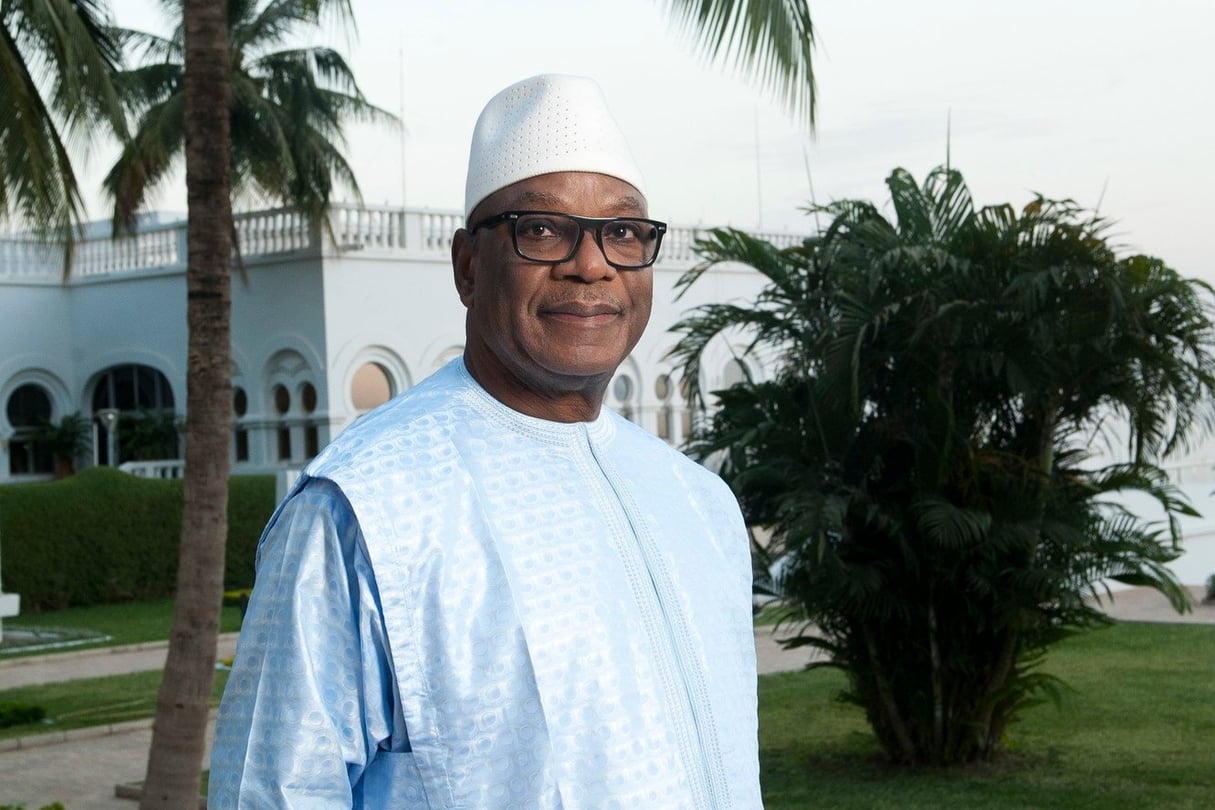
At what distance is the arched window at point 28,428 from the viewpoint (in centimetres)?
2945

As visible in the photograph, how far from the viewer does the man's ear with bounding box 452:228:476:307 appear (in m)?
2.20

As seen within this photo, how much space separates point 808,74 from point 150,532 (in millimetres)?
17562

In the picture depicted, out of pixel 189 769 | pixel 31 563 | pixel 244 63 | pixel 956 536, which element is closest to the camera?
pixel 189 769

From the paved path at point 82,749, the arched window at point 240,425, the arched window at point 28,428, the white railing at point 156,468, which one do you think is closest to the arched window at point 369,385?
the arched window at point 240,425

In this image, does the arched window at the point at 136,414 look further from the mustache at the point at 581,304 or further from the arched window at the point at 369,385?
the mustache at the point at 581,304

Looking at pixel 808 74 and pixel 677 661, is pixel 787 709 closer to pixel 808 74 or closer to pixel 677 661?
pixel 808 74

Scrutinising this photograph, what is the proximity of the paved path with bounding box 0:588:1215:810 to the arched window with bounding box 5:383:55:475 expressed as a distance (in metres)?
14.6

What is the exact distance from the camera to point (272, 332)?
26719 mm

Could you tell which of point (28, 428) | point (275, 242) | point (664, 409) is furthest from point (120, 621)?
point (664, 409)

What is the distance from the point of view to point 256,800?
1.73m

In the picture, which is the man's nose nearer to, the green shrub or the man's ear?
the man's ear

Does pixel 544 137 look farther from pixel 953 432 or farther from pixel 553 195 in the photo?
pixel 953 432

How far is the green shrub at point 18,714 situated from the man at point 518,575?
35.6 ft

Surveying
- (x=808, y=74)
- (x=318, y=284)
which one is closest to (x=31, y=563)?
(x=318, y=284)
